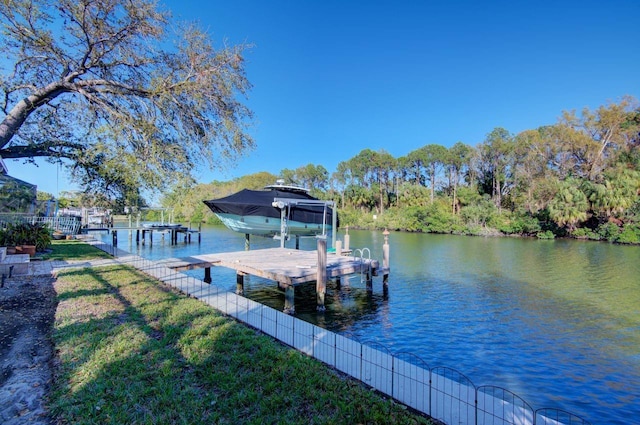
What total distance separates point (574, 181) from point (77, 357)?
42.5m

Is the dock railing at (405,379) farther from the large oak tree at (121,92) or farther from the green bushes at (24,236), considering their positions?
the green bushes at (24,236)

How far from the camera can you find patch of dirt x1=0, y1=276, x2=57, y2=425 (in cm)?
325

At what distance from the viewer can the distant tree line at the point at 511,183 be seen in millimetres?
33000

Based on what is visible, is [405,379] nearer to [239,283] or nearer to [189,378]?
[189,378]

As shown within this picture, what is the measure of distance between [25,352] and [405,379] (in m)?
4.85

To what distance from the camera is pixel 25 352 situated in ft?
14.7

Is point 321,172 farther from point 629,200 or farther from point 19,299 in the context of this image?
point 19,299

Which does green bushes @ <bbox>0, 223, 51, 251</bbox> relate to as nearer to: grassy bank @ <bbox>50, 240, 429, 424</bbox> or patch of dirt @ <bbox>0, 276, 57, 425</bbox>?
patch of dirt @ <bbox>0, 276, 57, 425</bbox>

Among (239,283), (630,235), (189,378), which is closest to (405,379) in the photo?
(189,378)

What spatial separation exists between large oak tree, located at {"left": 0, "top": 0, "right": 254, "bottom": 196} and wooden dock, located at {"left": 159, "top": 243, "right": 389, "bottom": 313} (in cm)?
361

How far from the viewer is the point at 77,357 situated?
4.24 m

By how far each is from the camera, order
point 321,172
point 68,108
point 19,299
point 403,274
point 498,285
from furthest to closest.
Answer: point 321,172
point 403,274
point 498,285
point 68,108
point 19,299

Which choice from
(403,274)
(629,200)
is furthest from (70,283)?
(629,200)

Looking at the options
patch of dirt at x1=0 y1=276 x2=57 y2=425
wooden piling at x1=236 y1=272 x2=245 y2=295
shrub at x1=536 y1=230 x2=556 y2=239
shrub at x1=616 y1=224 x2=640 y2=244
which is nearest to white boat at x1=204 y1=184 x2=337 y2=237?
wooden piling at x1=236 y1=272 x2=245 y2=295
